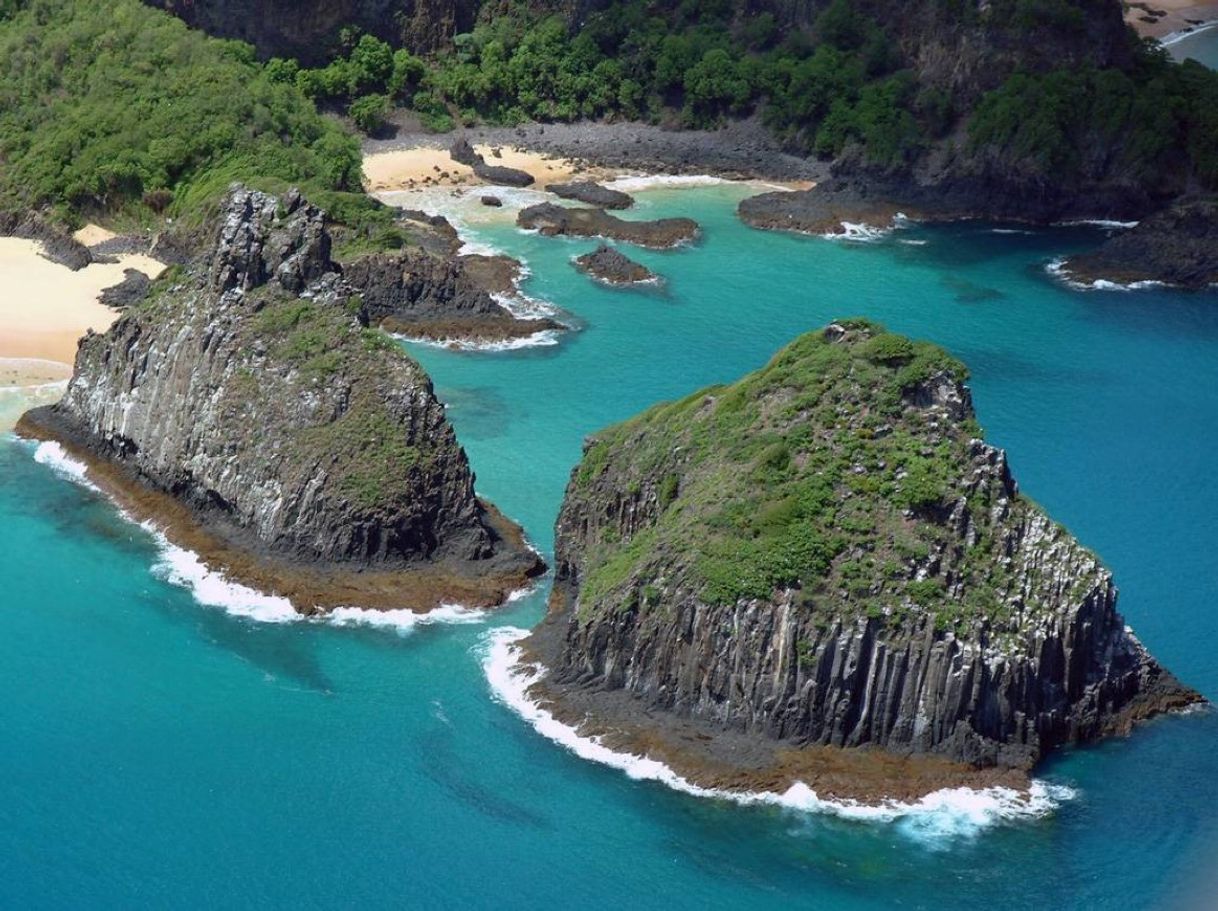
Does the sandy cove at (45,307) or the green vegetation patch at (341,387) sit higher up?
the green vegetation patch at (341,387)

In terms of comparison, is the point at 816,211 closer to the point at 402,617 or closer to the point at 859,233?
the point at 859,233

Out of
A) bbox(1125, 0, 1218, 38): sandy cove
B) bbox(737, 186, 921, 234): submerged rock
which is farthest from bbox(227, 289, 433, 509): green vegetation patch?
bbox(1125, 0, 1218, 38): sandy cove

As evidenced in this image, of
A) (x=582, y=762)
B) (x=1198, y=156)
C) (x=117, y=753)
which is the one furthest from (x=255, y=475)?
(x=1198, y=156)

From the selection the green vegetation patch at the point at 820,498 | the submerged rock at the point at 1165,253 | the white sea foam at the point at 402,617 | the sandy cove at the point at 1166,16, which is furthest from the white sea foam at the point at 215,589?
the sandy cove at the point at 1166,16


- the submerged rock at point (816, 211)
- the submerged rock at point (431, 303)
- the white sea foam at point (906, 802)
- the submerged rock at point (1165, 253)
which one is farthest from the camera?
the submerged rock at point (816, 211)

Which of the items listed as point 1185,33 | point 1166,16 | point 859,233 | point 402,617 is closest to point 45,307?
point 402,617

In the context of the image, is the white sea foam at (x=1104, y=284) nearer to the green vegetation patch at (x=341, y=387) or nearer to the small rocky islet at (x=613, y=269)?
the small rocky islet at (x=613, y=269)

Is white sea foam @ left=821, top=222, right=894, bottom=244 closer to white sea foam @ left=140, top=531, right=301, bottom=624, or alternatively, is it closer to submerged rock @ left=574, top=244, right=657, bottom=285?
submerged rock @ left=574, top=244, right=657, bottom=285

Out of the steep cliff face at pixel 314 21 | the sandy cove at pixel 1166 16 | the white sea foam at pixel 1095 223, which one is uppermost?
the sandy cove at pixel 1166 16
